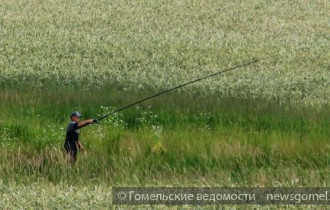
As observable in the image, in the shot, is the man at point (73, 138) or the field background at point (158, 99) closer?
the field background at point (158, 99)

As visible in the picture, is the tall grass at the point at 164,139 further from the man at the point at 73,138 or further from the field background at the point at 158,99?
the man at the point at 73,138

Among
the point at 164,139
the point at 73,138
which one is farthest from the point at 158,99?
the point at 73,138

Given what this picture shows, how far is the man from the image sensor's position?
8609 mm

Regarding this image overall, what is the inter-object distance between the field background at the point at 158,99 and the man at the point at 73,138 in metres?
0.16

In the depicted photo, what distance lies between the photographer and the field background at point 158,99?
8.44 metres

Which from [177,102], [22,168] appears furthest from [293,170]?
[177,102]

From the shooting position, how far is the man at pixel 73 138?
8609 millimetres

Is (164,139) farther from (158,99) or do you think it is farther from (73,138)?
(158,99)

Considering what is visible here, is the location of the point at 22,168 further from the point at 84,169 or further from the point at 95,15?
the point at 95,15

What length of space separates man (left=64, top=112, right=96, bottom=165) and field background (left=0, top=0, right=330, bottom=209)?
0.16 m

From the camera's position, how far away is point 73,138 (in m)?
8.73

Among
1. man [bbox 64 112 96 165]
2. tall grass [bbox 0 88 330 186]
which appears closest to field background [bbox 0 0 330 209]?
tall grass [bbox 0 88 330 186]

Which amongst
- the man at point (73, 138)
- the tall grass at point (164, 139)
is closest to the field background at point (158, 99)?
the tall grass at point (164, 139)

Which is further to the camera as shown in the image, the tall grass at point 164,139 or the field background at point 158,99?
the tall grass at point 164,139
